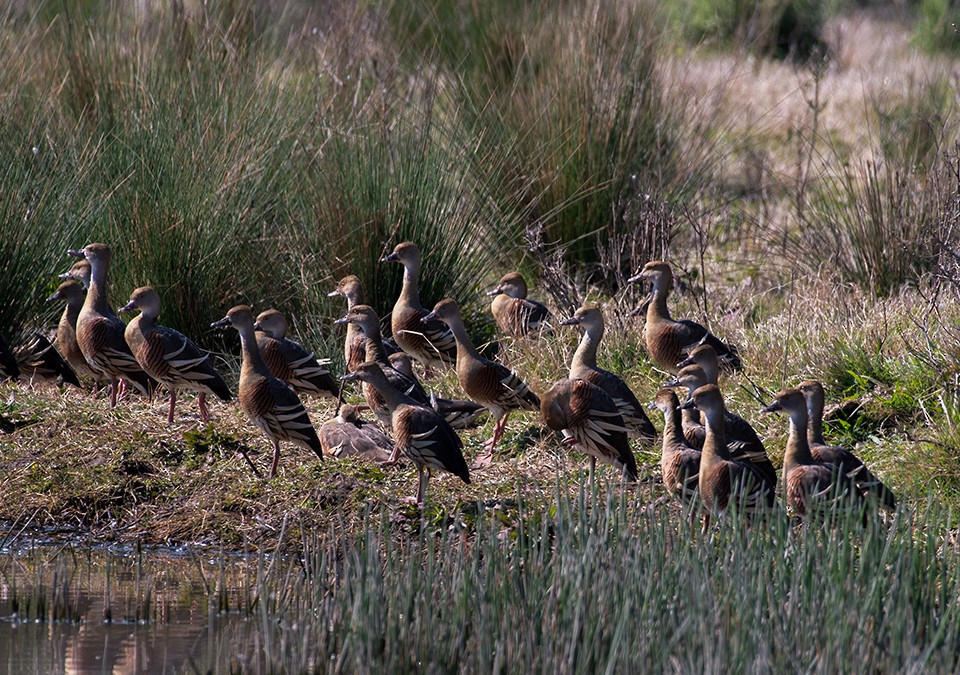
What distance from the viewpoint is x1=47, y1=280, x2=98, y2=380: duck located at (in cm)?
770

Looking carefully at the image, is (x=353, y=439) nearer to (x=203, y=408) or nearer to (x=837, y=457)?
(x=203, y=408)

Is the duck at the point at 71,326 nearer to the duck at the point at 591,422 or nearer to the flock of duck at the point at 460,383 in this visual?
the flock of duck at the point at 460,383

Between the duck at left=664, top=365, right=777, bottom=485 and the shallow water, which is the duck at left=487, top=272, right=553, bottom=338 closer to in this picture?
the duck at left=664, top=365, right=777, bottom=485

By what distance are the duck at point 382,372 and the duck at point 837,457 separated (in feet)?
5.98

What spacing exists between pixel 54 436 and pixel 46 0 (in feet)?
18.7

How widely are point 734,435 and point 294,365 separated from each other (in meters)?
2.47

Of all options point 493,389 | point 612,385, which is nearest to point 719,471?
point 612,385

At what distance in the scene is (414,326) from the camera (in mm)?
8031

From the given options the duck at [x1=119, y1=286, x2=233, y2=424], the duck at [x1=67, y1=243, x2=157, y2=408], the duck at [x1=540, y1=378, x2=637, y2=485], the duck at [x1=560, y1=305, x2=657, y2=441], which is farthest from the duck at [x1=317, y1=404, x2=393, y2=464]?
→ the duck at [x1=67, y1=243, x2=157, y2=408]

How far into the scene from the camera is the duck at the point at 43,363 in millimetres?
7867

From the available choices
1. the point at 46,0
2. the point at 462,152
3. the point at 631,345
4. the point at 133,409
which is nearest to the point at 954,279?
the point at 631,345

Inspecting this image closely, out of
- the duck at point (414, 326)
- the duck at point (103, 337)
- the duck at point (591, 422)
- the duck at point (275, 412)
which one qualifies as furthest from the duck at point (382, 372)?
the duck at point (103, 337)

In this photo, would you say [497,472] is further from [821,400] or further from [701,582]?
[701,582]

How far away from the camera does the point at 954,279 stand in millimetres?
7168
